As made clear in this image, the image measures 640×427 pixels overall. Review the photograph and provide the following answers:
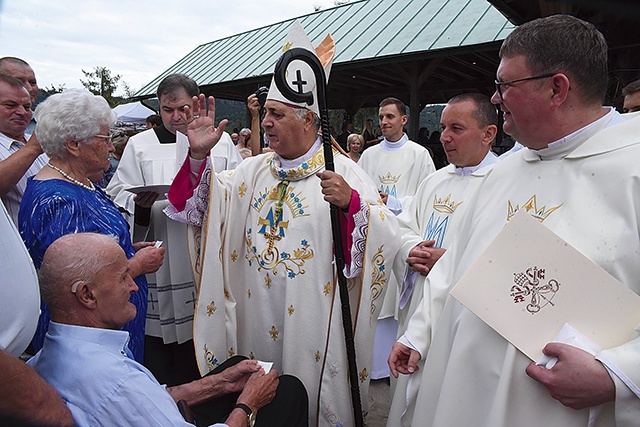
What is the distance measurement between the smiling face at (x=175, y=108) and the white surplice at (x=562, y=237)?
237 centimetres

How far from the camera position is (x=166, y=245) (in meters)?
3.37

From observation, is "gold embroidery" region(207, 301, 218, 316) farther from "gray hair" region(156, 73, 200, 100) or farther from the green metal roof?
the green metal roof

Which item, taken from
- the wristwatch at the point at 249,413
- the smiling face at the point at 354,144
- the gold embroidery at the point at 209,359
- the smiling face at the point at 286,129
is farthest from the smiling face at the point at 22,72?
the smiling face at the point at 354,144

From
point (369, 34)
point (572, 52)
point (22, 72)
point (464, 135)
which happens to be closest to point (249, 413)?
point (572, 52)

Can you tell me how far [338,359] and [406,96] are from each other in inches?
454

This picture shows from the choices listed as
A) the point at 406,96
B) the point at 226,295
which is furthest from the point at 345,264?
the point at 406,96

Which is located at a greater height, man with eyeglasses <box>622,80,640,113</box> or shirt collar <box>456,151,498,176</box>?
man with eyeglasses <box>622,80,640,113</box>

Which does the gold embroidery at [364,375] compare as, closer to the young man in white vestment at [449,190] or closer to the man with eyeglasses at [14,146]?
the young man in white vestment at [449,190]

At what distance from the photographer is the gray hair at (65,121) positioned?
220 centimetres

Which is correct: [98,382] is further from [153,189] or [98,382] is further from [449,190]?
[449,190]

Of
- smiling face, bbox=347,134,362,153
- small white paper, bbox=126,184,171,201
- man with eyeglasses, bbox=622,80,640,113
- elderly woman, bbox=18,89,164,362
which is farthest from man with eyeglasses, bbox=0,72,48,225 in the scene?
smiling face, bbox=347,134,362,153

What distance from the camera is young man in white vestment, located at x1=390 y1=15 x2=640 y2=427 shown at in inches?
51.8

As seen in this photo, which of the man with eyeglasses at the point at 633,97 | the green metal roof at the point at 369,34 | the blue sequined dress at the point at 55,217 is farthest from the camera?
the green metal roof at the point at 369,34

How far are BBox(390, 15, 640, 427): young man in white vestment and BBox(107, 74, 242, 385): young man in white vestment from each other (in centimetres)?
213
